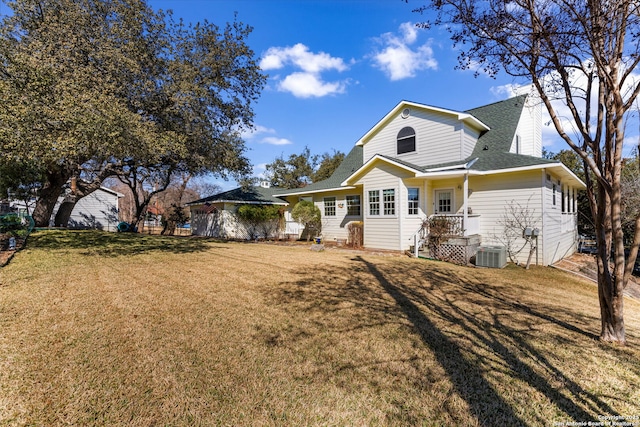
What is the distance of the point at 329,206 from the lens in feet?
54.1

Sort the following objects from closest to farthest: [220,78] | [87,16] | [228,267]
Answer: [228,267] < [87,16] < [220,78]

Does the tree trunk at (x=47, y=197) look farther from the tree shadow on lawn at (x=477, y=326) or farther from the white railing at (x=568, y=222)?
the white railing at (x=568, y=222)

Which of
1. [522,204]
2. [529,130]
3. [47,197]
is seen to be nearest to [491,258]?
[522,204]

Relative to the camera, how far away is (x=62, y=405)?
2.35 metres

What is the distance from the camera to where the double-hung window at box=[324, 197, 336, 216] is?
639 inches

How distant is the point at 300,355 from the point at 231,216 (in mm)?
17818

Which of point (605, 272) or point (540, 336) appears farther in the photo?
point (540, 336)

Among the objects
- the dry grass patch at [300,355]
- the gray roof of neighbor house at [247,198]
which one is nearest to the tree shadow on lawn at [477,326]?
the dry grass patch at [300,355]

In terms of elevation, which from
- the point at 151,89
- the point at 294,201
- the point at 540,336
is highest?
the point at 151,89

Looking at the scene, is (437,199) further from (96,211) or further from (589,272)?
(96,211)

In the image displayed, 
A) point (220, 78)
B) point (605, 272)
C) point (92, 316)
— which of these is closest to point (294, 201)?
point (220, 78)

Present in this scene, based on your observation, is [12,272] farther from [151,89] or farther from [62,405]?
[151,89]

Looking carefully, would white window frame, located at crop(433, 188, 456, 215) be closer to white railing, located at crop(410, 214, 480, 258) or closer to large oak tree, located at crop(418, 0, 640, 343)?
white railing, located at crop(410, 214, 480, 258)

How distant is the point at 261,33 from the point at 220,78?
306 cm
